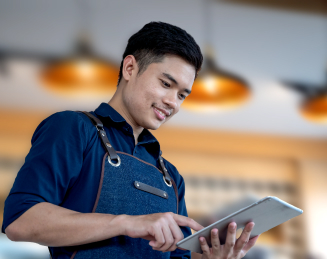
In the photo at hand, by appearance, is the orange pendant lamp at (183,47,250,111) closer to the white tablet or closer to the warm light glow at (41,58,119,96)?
the warm light glow at (41,58,119,96)

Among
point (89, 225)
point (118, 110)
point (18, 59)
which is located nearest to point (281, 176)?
point (18, 59)

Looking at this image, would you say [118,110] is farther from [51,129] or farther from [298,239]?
[298,239]

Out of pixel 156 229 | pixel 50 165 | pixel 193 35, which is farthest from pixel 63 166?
pixel 193 35

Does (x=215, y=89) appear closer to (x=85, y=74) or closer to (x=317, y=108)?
(x=85, y=74)

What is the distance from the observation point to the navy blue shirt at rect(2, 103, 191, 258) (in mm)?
877

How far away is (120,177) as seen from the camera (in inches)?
40.7

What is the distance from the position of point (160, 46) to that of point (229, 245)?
24.7 inches

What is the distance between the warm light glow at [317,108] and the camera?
12.7 feet

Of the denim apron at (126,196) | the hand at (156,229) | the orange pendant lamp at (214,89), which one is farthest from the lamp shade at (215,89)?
the hand at (156,229)

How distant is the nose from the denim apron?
185mm

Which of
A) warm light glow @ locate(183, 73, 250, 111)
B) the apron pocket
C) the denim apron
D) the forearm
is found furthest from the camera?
warm light glow @ locate(183, 73, 250, 111)

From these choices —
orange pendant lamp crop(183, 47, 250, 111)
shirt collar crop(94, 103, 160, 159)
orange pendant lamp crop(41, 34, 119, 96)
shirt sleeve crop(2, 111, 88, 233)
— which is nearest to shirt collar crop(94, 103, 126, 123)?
shirt collar crop(94, 103, 160, 159)

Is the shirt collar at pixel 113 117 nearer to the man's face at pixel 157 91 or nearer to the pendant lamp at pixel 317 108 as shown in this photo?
the man's face at pixel 157 91

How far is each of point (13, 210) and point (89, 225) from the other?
16 centimetres
